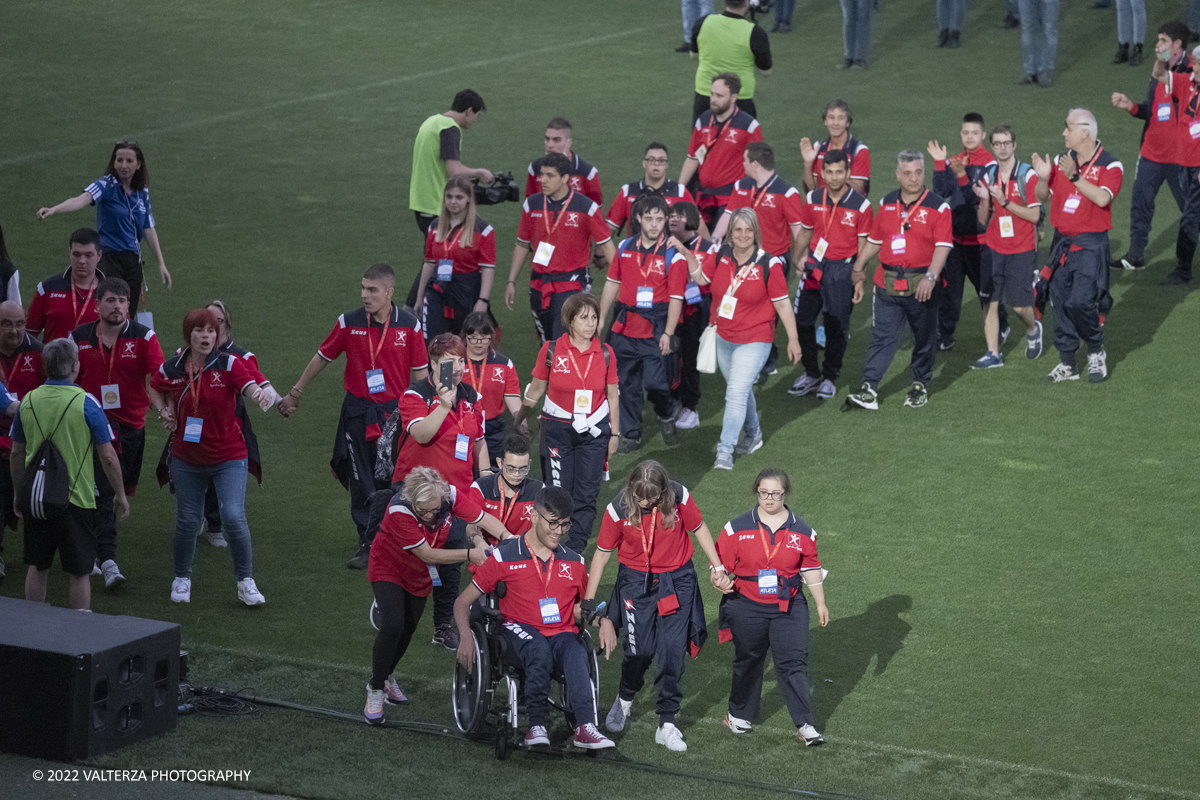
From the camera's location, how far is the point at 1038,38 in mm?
17828

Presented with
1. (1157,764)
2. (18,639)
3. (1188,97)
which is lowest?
(1157,764)

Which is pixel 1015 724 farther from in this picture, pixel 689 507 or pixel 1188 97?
pixel 1188 97

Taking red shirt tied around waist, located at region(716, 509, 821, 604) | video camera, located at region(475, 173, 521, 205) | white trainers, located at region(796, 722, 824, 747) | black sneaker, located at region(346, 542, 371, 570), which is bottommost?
white trainers, located at region(796, 722, 824, 747)

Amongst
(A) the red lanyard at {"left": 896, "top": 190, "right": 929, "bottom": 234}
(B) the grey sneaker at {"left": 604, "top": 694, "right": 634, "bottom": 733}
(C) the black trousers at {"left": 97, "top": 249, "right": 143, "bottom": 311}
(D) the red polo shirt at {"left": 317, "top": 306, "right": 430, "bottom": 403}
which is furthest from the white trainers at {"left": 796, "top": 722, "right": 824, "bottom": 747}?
(C) the black trousers at {"left": 97, "top": 249, "right": 143, "bottom": 311}

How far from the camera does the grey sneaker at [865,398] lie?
10.8m

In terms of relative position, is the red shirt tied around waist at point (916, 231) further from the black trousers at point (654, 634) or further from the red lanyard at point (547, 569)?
the red lanyard at point (547, 569)

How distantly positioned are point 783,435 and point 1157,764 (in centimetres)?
438

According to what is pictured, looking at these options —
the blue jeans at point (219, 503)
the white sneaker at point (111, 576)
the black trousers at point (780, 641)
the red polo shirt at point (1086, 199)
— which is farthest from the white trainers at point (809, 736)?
the red polo shirt at point (1086, 199)

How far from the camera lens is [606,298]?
993cm

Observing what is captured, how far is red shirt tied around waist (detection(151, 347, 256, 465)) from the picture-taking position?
25.6 feet

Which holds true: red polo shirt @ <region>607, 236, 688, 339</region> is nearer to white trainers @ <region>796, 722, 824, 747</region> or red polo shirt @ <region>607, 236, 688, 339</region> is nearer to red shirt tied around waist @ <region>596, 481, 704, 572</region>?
red shirt tied around waist @ <region>596, 481, 704, 572</region>

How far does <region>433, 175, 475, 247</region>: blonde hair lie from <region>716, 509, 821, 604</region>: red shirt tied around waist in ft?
12.8

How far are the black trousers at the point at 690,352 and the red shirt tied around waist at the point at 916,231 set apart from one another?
1.38 meters

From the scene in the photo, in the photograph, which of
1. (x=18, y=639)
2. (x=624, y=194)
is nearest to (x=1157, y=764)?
(x=18, y=639)
